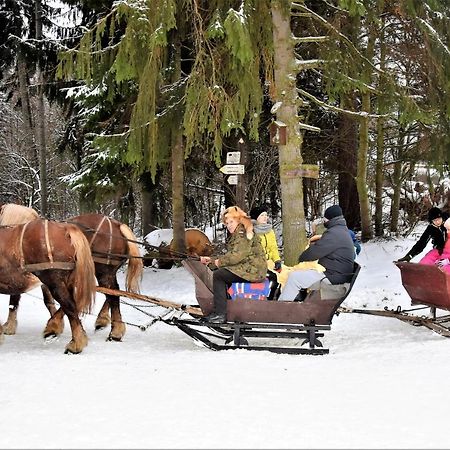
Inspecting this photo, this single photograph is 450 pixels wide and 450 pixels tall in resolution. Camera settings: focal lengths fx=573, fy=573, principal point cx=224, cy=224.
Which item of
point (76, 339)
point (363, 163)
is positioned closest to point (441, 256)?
point (76, 339)

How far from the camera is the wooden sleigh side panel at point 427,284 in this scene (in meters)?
6.38

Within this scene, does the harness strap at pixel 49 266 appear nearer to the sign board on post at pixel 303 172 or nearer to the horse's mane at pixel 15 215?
the horse's mane at pixel 15 215

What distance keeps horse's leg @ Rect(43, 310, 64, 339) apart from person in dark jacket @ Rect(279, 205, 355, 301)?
293 cm

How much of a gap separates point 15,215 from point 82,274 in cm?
139

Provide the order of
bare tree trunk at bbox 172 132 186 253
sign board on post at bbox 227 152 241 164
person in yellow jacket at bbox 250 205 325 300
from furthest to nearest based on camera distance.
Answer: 1. bare tree trunk at bbox 172 132 186 253
2. sign board on post at bbox 227 152 241 164
3. person in yellow jacket at bbox 250 205 325 300

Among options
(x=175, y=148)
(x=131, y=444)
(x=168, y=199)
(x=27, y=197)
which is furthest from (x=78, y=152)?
(x=27, y=197)

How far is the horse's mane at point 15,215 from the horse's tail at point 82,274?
0.98m

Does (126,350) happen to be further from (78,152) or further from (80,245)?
(78,152)

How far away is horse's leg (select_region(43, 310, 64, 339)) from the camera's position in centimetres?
735

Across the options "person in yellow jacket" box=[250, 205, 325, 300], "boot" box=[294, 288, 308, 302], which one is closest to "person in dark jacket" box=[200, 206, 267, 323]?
"person in yellow jacket" box=[250, 205, 325, 300]

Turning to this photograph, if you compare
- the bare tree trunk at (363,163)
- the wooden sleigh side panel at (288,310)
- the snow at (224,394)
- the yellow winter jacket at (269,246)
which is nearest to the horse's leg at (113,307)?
the snow at (224,394)

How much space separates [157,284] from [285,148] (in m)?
4.90

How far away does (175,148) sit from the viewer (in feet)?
40.1

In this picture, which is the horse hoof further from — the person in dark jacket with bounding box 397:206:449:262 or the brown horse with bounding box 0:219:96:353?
the person in dark jacket with bounding box 397:206:449:262
